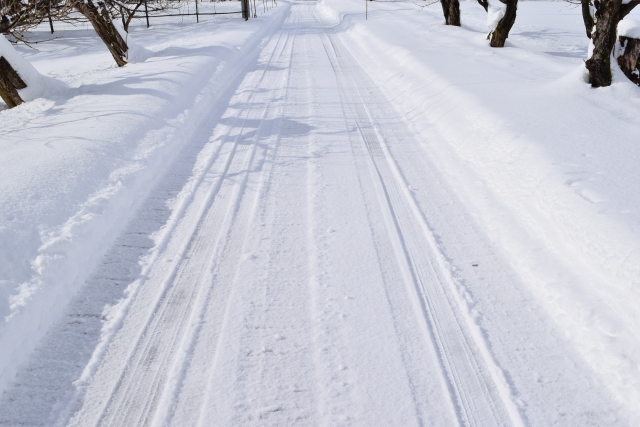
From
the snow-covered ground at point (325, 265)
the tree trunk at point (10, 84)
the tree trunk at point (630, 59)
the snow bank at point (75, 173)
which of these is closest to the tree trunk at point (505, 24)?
the tree trunk at point (630, 59)

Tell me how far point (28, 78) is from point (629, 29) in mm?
10173

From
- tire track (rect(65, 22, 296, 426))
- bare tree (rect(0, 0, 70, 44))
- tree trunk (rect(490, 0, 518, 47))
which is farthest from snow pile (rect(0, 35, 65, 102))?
tree trunk (rect(490, 0, 518, 47))

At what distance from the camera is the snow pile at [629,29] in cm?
732

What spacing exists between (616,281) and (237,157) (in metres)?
4.11

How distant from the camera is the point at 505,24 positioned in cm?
1245

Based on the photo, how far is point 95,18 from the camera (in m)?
11.7

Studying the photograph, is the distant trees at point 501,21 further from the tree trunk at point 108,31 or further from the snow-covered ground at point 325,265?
the tree trunk at point 108,31

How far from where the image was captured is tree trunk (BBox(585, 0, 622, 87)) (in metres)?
7.03

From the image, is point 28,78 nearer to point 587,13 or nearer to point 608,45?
point 608,45

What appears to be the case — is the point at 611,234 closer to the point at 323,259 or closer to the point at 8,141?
the point at 323,259

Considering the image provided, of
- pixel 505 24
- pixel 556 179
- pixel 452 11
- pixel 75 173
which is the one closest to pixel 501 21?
pixel 505 24

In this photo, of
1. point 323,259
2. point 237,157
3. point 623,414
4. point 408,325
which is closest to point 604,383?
point 623,414

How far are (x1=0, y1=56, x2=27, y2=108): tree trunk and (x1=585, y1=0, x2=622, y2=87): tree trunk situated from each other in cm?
963

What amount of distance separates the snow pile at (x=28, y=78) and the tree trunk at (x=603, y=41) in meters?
9.28
